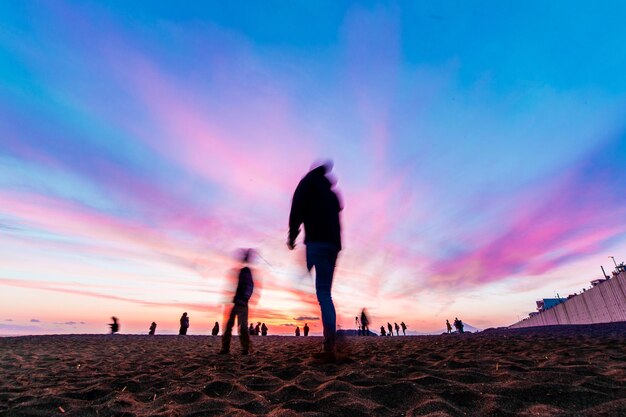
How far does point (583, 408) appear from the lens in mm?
1934

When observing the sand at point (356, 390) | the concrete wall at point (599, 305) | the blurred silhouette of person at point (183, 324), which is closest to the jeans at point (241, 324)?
the sand at point (356, 390)

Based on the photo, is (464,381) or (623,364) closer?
(464,381)

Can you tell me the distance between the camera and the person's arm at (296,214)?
14.8 ft

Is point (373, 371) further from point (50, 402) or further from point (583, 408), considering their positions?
point (50, 402)

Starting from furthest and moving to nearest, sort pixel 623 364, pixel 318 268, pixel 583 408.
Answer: pixel 318 268 < pixel 623 364 < pixel 583 408

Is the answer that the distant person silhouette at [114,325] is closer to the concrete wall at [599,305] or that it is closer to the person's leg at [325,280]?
the person's leg at [325,280]

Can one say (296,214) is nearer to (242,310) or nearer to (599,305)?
(242,310)

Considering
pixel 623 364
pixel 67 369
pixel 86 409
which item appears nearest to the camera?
pixel 86 409

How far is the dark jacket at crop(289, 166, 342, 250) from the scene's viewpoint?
4.34 metres

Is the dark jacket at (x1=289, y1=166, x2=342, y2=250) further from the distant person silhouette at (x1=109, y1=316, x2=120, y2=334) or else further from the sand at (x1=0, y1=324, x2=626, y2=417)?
the distant person silhouette at (x1=109, y1=316, x2=120, y2=334)

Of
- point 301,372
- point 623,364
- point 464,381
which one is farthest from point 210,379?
point 623,364

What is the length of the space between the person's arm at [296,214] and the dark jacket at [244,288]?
3.01m

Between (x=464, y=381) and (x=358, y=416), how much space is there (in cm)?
121

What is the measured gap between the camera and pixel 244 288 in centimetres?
702
